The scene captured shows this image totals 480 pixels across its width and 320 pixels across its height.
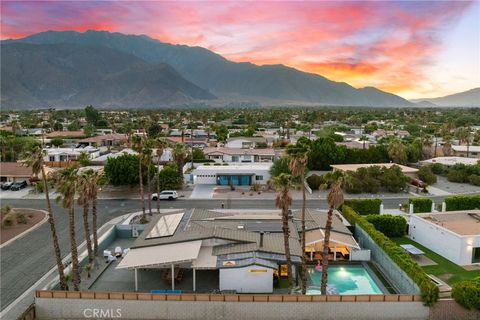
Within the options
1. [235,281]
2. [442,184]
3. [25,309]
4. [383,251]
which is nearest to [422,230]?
[383,251]

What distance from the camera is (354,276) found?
105ft

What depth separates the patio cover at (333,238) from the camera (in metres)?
33.9

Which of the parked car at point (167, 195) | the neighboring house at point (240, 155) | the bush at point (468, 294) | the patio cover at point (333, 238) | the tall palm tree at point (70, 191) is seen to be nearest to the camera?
the bush at point (468, 294)

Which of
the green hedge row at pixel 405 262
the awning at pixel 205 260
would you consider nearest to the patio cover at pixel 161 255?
the awning at pixel 205 260

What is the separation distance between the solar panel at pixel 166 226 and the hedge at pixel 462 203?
105 ft

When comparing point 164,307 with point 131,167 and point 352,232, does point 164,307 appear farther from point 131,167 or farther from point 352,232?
point 131,167

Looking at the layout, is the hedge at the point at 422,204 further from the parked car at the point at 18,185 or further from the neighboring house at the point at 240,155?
the parked car at the point at 18,185

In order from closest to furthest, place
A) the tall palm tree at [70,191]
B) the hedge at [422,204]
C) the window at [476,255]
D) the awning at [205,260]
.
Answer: the tall palm tree at [70,191] → the awning at [205,260] → the window at [476,255] → the hedge at [422,204]

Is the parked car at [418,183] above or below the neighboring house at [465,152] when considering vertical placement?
below

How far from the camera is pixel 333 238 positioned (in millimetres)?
33938

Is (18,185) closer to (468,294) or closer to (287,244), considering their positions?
(287,244)

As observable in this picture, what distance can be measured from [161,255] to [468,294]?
20.3m

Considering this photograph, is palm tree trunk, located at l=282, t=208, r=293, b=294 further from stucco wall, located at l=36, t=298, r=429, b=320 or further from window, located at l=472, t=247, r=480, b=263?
window, located at l=472, t=247, r=480, b=263

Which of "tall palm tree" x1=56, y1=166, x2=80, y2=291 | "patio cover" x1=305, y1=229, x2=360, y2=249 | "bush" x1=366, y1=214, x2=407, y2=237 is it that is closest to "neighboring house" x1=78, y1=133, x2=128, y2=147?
"tall palm tree" x1=56, y1=166, x2=80, y2=291
